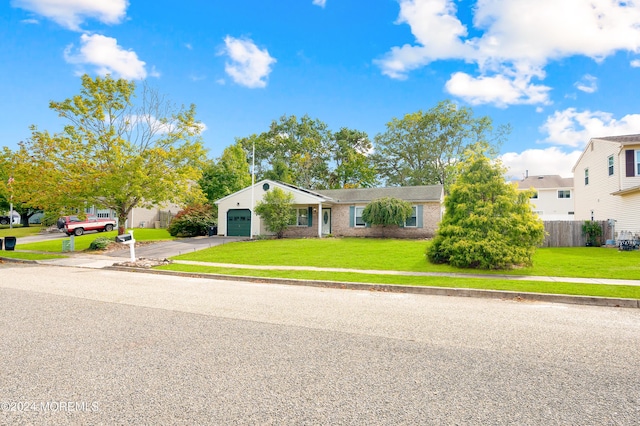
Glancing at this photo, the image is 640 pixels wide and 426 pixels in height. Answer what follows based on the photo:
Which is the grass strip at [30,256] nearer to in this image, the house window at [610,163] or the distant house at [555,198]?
the house window at [610,163]

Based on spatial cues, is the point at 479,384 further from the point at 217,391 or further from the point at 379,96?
the point at 379,96

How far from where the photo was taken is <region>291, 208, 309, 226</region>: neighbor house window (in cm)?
2886

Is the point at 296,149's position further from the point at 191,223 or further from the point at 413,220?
the point at 413,220

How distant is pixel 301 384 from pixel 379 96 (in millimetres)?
29306

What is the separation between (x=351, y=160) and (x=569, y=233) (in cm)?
3013

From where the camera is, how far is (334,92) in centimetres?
2942

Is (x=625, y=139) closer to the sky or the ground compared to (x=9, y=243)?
closer to the sky

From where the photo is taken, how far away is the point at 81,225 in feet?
108

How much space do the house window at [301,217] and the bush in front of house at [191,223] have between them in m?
7.28

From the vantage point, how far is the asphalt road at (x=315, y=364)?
3.15 meters

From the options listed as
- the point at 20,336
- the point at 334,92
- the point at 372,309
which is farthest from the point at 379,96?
the point at 20,336

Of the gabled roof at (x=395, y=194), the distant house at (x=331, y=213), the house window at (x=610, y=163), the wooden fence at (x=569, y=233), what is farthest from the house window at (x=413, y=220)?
the house window at (x=610, y=163)

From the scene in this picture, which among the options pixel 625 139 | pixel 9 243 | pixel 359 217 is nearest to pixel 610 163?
pixel 625 139

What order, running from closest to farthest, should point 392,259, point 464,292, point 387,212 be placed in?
point 464,292 < point 392,259 < point 387,212
